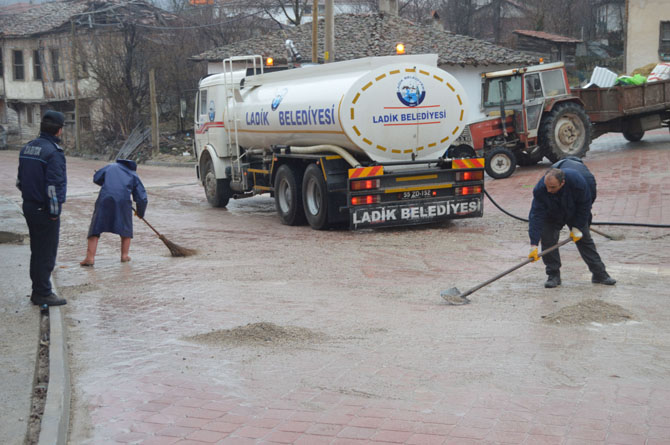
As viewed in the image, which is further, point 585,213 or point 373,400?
point 585,213

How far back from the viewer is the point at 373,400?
5344 millimetres

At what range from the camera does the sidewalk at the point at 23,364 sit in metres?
4.84

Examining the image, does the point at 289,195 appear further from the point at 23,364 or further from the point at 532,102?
the point at 23,364

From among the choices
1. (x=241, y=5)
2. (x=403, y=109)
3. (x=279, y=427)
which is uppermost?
(x=241, y=5)

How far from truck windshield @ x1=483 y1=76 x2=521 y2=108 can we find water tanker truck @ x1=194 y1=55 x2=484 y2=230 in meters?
7.23

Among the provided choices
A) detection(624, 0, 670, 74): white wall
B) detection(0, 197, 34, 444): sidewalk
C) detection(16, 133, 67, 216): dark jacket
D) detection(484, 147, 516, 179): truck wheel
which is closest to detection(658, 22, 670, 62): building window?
detection(624, 0, 670, 74): white wall

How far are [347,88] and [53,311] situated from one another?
659cm

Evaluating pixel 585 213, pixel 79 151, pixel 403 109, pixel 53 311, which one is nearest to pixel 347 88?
pixel 403 109

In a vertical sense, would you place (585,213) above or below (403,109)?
below

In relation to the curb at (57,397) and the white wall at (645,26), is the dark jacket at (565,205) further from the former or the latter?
the white wall at (645,26)

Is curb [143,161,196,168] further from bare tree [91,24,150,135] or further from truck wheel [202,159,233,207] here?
truck wheel [202,159,233,207]

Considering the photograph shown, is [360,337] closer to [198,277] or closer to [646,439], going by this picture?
[646,439]

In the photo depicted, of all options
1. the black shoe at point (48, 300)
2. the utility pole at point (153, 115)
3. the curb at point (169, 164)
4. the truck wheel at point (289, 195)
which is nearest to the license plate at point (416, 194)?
the truck wheel at point (289, 195)

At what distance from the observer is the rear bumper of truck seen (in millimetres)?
12867
